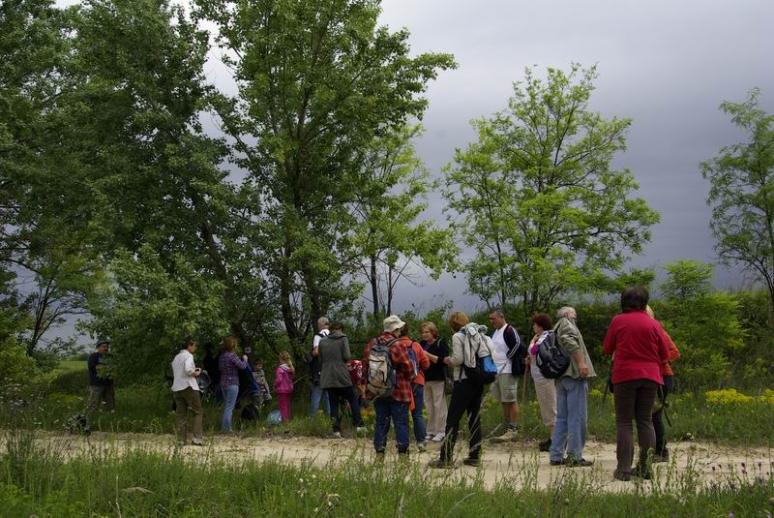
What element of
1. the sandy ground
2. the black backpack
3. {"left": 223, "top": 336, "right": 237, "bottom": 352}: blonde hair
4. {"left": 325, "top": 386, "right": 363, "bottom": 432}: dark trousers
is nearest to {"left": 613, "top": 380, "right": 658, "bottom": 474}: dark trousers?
the sandy ground

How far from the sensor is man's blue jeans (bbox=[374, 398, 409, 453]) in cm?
1007

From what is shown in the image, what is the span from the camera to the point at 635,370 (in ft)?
28.2

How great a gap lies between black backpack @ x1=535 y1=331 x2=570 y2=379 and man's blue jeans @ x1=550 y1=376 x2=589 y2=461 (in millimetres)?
178

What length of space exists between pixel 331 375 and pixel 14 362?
8.94 meters

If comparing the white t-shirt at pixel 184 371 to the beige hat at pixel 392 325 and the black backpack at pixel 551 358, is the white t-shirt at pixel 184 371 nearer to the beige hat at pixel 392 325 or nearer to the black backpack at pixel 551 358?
the beige hat at pixel 392 325

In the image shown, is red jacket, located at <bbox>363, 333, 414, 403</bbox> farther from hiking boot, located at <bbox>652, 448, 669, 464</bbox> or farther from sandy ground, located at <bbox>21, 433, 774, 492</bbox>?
hiking boot, located at <bbox>652, 448, 669, 464</bbox>

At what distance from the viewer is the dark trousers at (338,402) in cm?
1401

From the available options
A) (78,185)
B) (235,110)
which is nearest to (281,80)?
(235,110)

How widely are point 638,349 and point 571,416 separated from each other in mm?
1699

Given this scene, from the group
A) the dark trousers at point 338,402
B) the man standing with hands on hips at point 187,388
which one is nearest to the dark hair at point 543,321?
the dark trousers at point 338,402

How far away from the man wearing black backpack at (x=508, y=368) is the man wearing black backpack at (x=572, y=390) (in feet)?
8.13

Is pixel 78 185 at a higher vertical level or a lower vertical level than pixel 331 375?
higher

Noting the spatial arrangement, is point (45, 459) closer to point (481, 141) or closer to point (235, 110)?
point (235, 110)

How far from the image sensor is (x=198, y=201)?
17.4 m
